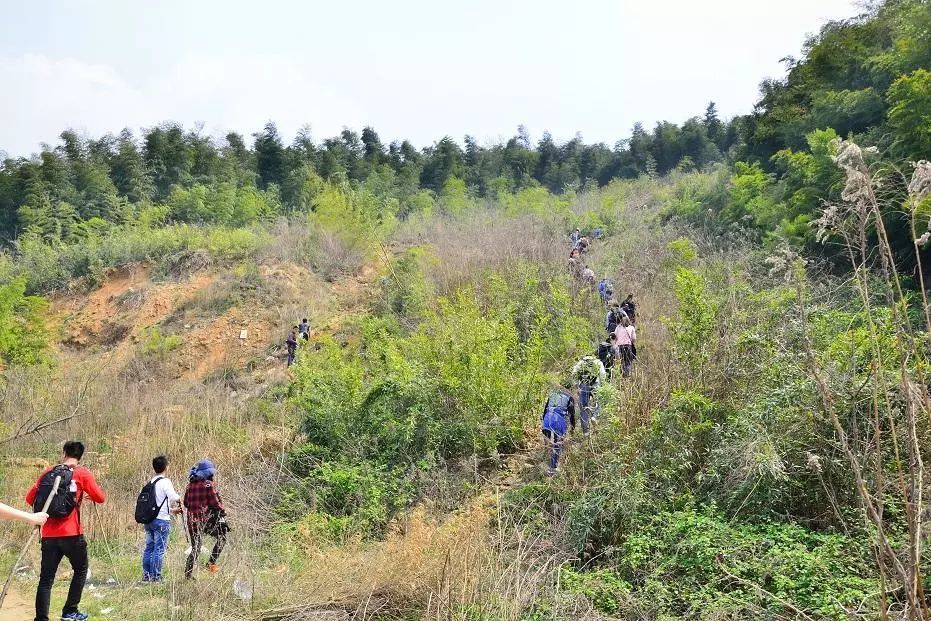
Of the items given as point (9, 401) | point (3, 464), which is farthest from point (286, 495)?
point (9, 401)

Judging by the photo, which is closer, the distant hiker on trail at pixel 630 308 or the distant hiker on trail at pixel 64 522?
the distant hiker on trail at pixel 64 522

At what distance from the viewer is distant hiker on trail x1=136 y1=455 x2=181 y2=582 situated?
5738 millimetres

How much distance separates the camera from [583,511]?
18.5ft

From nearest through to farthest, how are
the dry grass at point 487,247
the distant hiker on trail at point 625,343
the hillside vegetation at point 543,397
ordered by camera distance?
the hillside vegetation at point 543,397, the distant hiker on trail at point 625,343, the dry grass at point 487,247

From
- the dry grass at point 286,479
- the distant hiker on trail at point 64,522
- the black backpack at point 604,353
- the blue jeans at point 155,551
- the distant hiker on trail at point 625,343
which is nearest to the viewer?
the dry grass at point 286,479

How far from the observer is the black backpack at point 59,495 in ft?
15.4

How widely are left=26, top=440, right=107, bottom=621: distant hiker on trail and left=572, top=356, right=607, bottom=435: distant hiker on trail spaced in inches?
163

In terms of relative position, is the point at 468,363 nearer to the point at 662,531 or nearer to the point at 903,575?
the point at 662,531

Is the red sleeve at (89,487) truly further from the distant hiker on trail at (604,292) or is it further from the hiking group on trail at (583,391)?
the distant hiker on trail at (604,292)

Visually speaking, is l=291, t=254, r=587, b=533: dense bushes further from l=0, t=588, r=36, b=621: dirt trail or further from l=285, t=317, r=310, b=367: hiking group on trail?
l=285, t=317, r=310, b=367: hiking group on trail

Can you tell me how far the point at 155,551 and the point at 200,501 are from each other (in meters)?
0.58

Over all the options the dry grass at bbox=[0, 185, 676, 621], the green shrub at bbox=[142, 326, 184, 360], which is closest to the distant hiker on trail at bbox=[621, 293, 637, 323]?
the dry grass at bbox=[0, 185, 676, 621]

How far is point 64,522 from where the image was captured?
4789 mm

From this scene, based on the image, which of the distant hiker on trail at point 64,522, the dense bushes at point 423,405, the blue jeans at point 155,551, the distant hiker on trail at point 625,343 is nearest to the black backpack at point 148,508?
the blue jeans at point 155,551
